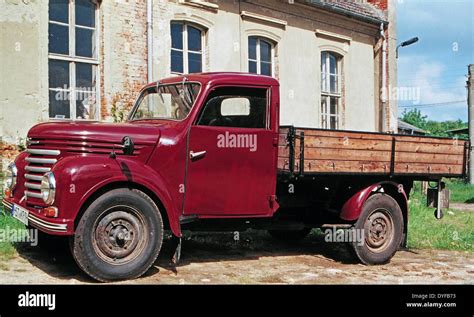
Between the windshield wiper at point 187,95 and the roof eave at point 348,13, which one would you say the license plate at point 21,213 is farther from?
the roof eave at point 348,13

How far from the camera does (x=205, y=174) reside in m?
6.01

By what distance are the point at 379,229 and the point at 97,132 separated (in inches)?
150

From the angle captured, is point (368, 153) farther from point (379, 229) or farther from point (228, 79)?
point (228, 79)

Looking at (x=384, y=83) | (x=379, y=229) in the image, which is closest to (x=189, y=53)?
(x=379, y=229)

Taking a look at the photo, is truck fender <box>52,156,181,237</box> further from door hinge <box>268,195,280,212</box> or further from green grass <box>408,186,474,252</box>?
green grass <box>408,186,474,252</box>

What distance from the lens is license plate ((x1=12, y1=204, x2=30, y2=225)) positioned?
5464mm

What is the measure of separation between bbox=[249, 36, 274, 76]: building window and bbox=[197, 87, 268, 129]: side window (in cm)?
713

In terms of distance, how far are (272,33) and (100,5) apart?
15.9ft

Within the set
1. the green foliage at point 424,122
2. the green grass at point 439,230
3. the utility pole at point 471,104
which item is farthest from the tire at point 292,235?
the green foliage at point 424,122

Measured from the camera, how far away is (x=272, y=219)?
22.8 feet
